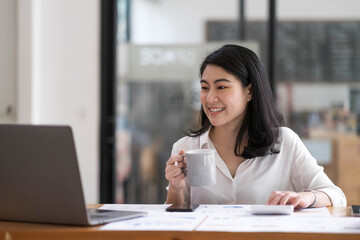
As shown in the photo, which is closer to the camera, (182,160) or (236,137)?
(182,160)

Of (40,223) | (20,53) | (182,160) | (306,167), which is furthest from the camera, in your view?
(20,53)

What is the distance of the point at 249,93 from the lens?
2.29 m

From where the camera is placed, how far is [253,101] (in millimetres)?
2275

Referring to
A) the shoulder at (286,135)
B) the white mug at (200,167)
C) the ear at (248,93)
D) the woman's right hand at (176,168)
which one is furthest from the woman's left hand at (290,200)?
the ear at (248,93)

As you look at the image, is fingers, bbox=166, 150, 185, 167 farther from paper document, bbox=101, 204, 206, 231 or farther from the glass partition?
the glass partition

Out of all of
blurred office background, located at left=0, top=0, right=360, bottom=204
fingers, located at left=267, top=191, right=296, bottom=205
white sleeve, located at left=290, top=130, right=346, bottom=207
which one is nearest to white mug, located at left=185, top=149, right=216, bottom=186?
fingers, located at left=267, top=191, right=296, bottom=205

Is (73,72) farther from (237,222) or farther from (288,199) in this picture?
(237,222)

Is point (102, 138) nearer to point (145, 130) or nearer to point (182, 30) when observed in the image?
point (145, 130)

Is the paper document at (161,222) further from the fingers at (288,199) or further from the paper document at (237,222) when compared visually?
the fingers at (288,199)

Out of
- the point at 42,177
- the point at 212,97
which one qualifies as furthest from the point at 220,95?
the point at 42,177

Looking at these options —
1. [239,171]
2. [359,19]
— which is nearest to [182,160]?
[239,171]

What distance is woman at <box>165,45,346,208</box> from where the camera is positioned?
7.14ft

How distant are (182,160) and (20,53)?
2.16 m

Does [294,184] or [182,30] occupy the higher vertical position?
[182,30]
